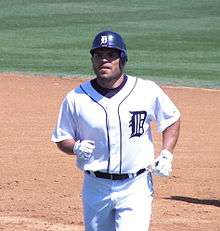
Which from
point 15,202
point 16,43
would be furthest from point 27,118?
point 16,43

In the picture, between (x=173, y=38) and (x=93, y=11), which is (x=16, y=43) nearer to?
(x=173, y=38)

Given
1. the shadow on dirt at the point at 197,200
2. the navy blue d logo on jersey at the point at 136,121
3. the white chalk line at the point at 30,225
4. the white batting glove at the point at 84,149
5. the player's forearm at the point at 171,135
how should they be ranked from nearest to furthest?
1. the white batting glove at the point at 84,149
2. the navy blue d logo on jersey at the point at 136,121
3. the player's forearm at the point at 171,135
4. the white chalk line at the point at 30,225
5. the shadow on dirt at the point at 197,200

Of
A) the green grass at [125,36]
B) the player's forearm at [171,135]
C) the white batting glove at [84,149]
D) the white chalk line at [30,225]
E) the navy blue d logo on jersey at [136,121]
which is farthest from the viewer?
the green grass at [125,36]

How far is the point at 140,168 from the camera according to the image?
6.19m

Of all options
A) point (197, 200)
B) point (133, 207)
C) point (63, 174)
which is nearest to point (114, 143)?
point (133, 207)

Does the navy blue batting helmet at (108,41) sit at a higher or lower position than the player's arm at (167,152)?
higher

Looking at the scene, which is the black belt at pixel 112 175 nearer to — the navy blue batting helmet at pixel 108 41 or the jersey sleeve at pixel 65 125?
the jersey sleeve at pixel 65 125

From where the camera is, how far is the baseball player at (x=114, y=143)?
240 inches

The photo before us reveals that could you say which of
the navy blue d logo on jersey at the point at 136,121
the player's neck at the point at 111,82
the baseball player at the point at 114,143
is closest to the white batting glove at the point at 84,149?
the baseball player at the point at 114,143

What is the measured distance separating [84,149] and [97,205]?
0.37 metres

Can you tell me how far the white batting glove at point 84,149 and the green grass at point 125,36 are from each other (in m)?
14.2

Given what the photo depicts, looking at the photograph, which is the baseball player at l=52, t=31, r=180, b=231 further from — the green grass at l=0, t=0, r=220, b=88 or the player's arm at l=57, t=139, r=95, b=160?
the green grass at l=0, t=0, r=220, b=88

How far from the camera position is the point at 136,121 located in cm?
614

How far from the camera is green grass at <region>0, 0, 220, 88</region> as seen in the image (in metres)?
23.0
